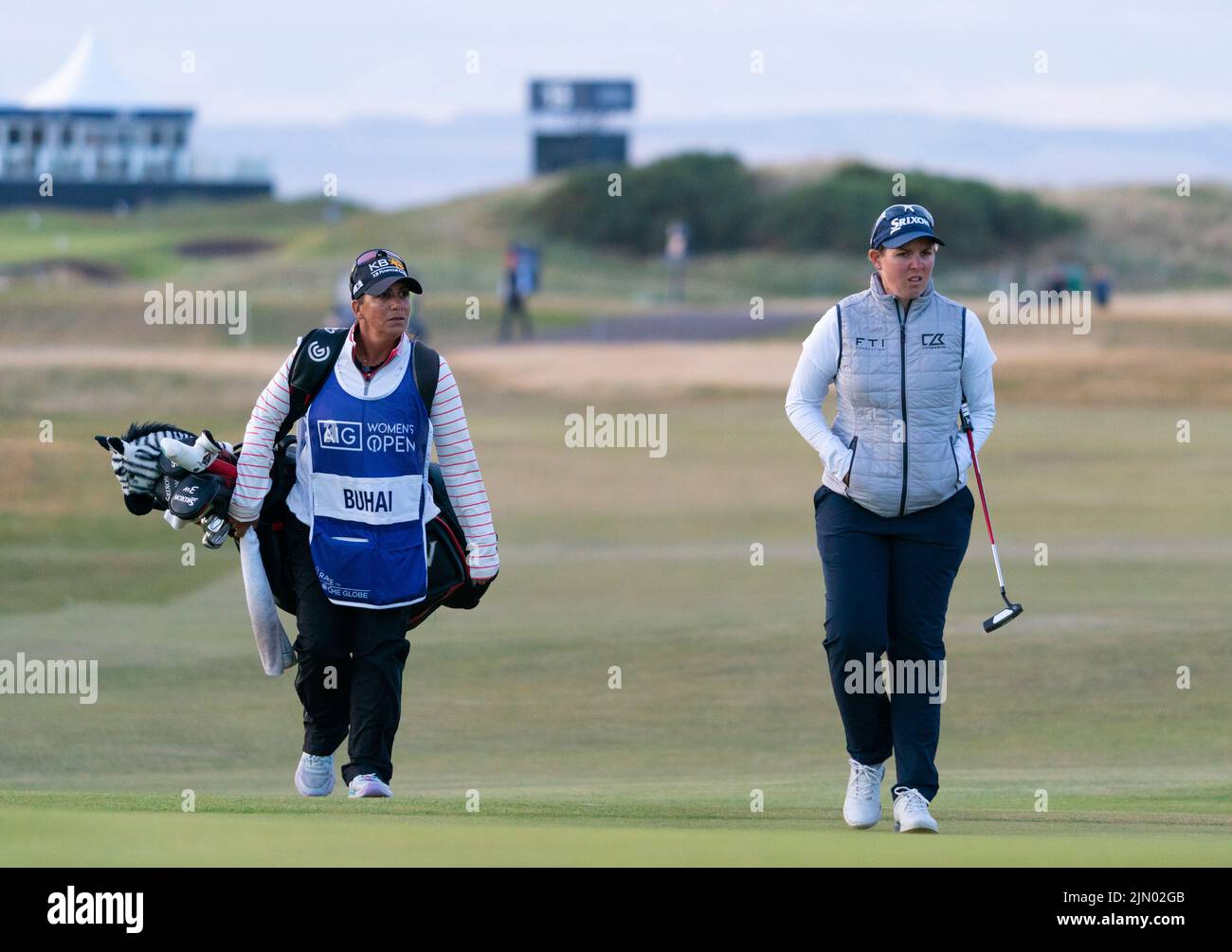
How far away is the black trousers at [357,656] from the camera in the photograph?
7.79 meters

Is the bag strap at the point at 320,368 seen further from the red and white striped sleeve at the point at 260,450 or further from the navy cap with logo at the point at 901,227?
the navy cap with logo at the point at 901,227

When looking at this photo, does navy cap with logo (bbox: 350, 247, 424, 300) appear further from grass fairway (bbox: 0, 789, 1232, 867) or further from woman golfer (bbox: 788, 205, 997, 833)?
grass fairway (bbox: 0, 789, 1232, 867)

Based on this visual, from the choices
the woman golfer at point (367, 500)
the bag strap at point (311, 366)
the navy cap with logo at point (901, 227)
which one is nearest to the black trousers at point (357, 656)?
the woman golfer at point (367, 500)

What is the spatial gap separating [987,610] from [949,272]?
7599 cm

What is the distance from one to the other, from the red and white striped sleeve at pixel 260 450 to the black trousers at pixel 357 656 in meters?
0.21

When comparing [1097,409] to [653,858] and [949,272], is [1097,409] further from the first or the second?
[949,272]

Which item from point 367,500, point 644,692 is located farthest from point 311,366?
point 644,692

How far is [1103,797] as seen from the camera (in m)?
8.66

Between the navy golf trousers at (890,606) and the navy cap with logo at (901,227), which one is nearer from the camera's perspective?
the navy cap with logo at (901,227)

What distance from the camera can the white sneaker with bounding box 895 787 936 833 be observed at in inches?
279

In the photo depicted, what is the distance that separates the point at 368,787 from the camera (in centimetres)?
773

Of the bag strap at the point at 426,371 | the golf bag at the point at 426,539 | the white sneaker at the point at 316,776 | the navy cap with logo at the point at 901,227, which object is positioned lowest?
the white sneaker at the point at 316,776

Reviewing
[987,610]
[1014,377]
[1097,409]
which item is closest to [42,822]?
[987,610]
